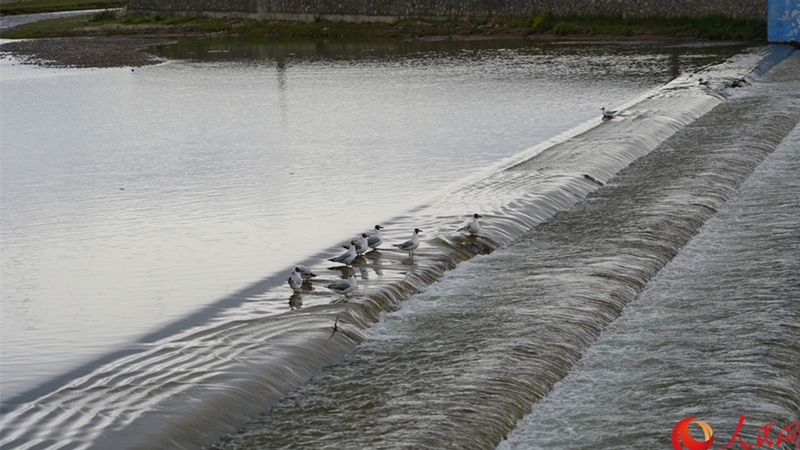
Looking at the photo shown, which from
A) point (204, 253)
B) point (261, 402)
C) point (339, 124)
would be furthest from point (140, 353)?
point (339, 124)

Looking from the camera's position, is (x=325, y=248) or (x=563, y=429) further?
(x=325, y=248)

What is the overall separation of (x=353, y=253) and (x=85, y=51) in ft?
115

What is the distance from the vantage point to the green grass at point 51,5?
233ft

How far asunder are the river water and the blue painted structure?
8.86 metres

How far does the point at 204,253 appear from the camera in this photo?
38.1 feet

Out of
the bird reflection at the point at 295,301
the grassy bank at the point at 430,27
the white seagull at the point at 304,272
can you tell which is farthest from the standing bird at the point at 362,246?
the grassy bank at the point at 430,27

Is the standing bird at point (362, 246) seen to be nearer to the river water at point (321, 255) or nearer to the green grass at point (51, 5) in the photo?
the river water at point (321, 255)

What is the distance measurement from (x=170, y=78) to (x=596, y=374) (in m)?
24.7

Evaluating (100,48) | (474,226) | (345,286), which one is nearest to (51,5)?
(100,48)

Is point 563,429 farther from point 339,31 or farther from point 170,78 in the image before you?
point 339,31

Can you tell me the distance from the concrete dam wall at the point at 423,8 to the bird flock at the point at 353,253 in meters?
25.8

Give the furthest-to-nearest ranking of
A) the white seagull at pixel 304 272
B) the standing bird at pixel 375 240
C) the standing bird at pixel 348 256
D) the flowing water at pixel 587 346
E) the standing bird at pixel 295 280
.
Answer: the standing bird at pixel 375 240 → the standing bird at pixel 348 256 → the white seagull at pixel 304 272 → the standing bird at pixel 295 280 → the flowing water at pixel 587 346

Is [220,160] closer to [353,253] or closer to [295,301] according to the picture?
[353,253]

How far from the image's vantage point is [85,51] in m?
42.5
